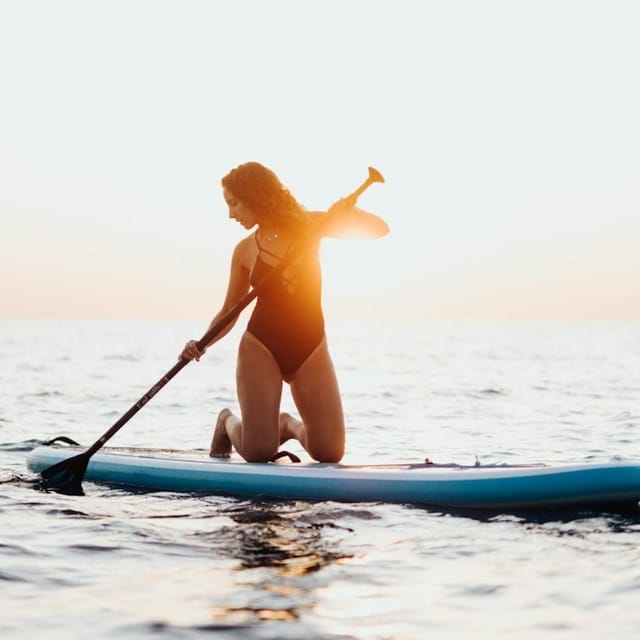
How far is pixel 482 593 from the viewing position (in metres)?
4.43

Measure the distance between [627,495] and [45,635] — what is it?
353cm

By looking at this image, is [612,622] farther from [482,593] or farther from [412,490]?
[412,490]

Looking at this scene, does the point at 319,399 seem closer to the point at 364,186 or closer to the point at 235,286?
the point at 235,286

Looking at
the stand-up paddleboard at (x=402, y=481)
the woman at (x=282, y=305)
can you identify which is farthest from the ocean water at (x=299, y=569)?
the woman at (x=282, y=305)

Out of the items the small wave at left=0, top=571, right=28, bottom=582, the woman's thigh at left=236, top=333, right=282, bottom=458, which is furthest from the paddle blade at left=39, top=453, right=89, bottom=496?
the small wave at left=0, top=571, right=28, bottom=582

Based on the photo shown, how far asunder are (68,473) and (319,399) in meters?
2.09

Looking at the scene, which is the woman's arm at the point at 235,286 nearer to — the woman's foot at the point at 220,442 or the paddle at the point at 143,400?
the paddle at the point at 143,400

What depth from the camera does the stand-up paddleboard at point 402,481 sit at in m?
5.94

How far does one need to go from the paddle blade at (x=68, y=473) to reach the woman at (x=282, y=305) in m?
1.36

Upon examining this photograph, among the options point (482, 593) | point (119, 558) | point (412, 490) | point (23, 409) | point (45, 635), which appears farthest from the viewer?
point (23, 409)

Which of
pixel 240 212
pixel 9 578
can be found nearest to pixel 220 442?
pixel 240 212

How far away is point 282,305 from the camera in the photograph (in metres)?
6.58

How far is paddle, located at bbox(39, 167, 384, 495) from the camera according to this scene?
255 inches

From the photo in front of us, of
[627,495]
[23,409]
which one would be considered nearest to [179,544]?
[627,495]
